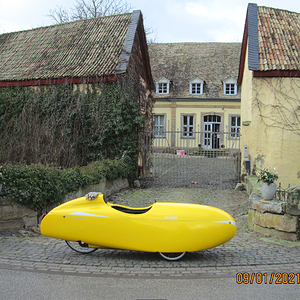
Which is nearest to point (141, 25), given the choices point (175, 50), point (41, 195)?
point (41, 195)

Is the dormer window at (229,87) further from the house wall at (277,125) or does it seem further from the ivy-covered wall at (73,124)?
the house wall at (277,125)

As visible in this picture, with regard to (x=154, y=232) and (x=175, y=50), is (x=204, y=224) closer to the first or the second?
(x=154, y=232)

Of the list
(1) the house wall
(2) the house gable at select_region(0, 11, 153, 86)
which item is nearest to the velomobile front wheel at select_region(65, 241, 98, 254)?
(1) the house wall

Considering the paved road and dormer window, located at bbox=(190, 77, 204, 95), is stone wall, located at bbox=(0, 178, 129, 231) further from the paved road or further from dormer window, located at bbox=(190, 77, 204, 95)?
dormer window, located at bbox=(190, 77, 204, 95)

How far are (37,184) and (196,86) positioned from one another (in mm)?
23870

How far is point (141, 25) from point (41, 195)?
35.3ft

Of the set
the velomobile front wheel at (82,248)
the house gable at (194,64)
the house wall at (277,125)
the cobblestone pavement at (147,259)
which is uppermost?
the house gable at (194,64)

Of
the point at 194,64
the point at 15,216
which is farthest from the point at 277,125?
the point at 194,64

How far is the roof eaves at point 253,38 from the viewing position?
1141 cm

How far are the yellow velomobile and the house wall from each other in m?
7.19

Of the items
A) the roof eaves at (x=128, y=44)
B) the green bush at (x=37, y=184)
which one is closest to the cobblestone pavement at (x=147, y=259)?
the green bush at (x=37, y=184)

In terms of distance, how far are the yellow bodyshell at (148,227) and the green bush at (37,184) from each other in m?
1.61

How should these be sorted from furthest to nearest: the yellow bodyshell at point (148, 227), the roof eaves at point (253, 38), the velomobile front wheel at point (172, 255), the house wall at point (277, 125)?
the roof eaves at point (253, 38)
the house wall at point (277, 125)
the velomobile front wheel at point (172, 255)
the yellow bodyshell at point (148, 227)

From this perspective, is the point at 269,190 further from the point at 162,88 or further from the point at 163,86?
the point at 163,86
